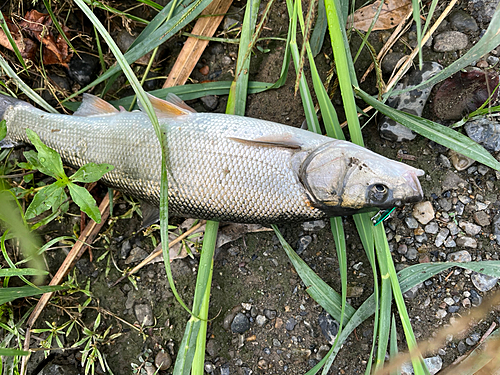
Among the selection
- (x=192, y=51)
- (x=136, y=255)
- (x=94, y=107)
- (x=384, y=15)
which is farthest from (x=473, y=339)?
(x=94, y=107)

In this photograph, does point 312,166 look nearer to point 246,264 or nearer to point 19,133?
Result: point 246,264

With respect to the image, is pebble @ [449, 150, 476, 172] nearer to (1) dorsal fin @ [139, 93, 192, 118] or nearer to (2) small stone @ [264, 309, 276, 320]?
(2) small stone @ [264, 309, 276, 320]

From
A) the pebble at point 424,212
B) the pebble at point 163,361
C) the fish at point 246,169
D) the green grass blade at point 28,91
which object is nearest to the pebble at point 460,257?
the pebble at point 424,212

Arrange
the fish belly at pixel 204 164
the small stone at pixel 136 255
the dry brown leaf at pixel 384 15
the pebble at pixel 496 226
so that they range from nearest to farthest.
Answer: the fish belly at pixel 204 164, the pebble at pixel 496 226, the dry brown leaf at pixel 384 15, the small stone at pixel 136 255

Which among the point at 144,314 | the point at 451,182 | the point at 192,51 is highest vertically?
the point at 192,51

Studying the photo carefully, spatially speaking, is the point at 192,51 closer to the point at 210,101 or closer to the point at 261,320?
the point at 210,101

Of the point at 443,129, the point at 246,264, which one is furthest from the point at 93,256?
the point at 443,129

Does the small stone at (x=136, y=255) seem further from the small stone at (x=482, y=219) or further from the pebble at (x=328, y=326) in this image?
the small stone at (x=482, y=219)
